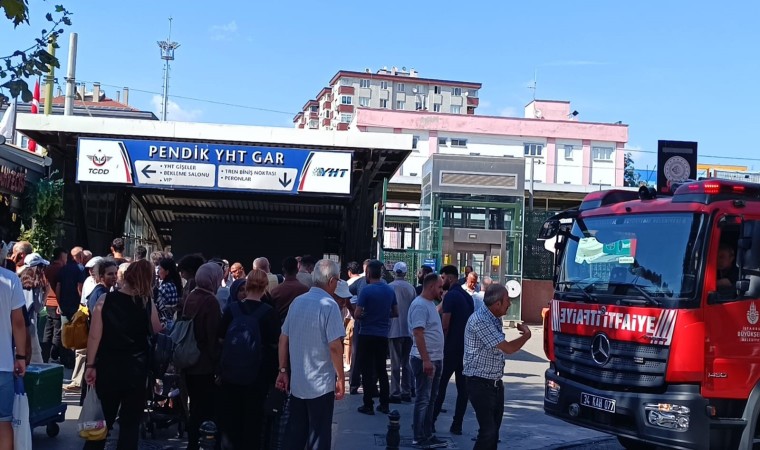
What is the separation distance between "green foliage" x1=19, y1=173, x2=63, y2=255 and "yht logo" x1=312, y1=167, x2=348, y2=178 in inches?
216

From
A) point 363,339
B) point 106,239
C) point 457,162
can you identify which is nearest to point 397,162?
point 457,162

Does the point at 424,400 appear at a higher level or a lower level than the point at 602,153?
lower

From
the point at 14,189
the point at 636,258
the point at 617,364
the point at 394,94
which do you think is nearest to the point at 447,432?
the point at 617,364

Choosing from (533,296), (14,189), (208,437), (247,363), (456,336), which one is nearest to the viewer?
(208,437)

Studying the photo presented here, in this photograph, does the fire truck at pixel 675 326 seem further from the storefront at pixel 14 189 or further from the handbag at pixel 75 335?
the storefront at pixel 14 189

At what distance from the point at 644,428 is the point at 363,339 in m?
4.51

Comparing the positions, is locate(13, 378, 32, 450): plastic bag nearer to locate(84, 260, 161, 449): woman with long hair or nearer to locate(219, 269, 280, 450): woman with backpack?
locate(84, 260, 161, 449): woman with long hair

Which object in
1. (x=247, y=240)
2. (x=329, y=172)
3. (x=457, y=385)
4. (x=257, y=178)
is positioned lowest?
(x=457, y=385)

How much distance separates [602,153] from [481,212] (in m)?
43.3

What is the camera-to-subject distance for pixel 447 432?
10.5 meters

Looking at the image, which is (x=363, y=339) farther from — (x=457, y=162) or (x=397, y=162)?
(x=457, y=162)

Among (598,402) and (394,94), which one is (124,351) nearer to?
(598,402)

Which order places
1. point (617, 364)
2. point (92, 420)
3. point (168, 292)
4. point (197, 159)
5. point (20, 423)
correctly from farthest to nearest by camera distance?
1. point (197, 159)
2. point (168, 292)
3. point (617, 364)
4. point (92, 420)
5. point (20, 423)

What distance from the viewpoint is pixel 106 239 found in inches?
912
